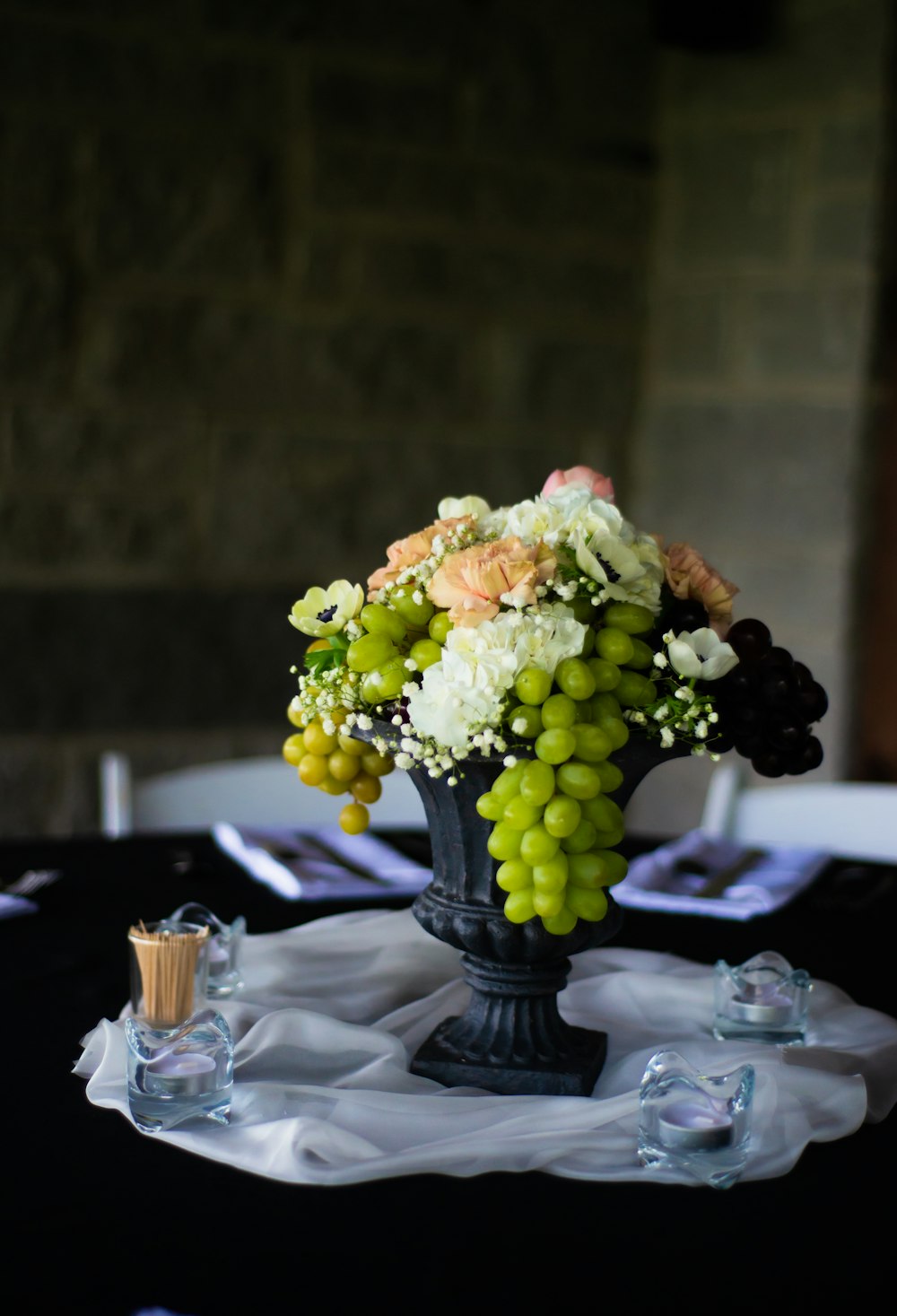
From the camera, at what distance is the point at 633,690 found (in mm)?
951

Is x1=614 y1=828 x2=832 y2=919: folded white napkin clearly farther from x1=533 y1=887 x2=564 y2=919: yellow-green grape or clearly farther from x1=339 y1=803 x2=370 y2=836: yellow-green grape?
x1=533 y1=887 x2=564 y2=919: yellow-green grape

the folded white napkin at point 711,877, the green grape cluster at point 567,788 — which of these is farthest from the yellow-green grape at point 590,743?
the folded white napkin at point 711,877

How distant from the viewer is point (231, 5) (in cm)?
267

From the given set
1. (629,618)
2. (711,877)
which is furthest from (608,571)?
(711,877)

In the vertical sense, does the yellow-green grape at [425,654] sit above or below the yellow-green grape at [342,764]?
above

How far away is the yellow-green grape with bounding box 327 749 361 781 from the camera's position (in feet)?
3.57

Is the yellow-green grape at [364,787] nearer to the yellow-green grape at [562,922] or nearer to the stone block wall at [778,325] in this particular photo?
the yellow-green grape at [562,922]

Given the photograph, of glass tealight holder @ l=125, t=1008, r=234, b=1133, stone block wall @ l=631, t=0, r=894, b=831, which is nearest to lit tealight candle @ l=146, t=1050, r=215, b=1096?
glass tealight holder @ l=125, t=1008, r=234, b=1133

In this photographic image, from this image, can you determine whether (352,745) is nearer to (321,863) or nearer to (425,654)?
(425,654)

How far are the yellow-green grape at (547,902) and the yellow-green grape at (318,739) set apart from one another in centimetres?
23

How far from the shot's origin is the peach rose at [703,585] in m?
1.02

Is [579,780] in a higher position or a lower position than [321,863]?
higher

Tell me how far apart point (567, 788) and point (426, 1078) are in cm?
29

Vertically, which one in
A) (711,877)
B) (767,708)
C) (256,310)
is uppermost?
(256,310)
